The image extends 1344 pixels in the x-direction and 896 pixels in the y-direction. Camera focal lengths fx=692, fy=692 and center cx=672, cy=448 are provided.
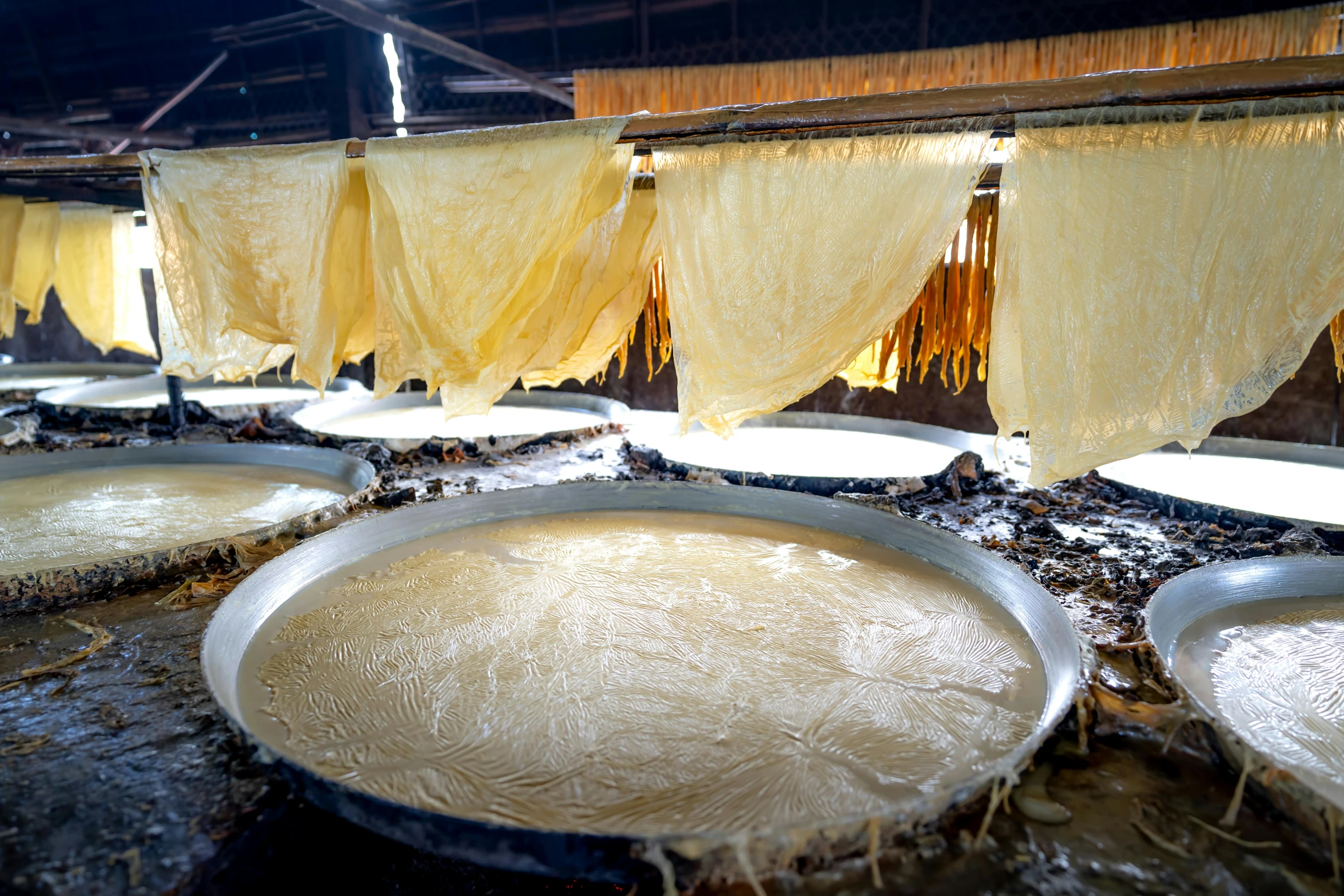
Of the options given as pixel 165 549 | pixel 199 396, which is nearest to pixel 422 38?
pixel 199 396

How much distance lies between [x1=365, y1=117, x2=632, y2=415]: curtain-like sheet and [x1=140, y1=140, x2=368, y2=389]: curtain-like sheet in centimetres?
21

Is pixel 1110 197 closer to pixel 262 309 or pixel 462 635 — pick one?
pixel 462 635

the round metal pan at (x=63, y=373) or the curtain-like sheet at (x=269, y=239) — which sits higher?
the curtain-like sheet at (x=269, y=239)

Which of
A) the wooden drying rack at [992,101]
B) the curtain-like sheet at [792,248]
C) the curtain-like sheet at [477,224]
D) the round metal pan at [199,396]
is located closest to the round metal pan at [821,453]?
the curtain-like sheet at [792,248]

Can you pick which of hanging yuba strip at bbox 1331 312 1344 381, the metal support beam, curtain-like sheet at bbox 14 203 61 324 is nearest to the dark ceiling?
the metal support beam

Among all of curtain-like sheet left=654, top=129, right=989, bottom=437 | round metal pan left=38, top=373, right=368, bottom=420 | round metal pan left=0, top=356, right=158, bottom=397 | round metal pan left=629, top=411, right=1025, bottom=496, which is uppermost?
curtain-like sheet left=654, top=129, right=989, bottom=437

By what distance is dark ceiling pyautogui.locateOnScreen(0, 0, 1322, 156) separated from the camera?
4574mm

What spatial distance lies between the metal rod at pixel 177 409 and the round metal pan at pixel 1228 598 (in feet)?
14.7

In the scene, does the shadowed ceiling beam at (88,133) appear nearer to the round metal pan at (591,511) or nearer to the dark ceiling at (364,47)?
the dark ceiling at (364,47)

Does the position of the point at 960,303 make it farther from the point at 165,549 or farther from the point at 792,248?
the point at 165,549

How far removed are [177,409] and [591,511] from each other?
2748mm

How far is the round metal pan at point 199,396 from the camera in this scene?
408cm

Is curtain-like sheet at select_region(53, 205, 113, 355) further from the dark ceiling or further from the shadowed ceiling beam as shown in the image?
the shadowed ceiling beam

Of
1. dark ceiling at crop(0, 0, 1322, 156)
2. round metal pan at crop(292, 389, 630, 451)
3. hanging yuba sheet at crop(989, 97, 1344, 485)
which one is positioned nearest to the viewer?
hanging yuba sheet at crop(989, 97, 1344, 485)
